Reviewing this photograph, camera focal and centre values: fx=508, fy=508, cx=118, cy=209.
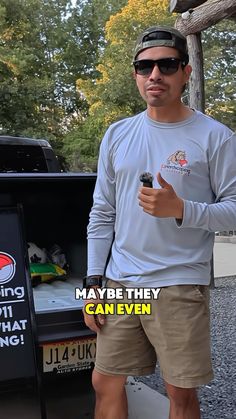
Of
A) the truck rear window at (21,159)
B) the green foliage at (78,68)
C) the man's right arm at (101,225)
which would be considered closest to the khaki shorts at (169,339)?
the man's right arm at (101,225)

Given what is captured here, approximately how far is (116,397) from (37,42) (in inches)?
907

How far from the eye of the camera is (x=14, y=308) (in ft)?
Answer: 8.06

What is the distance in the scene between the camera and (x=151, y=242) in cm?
196

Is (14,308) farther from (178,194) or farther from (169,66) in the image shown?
(169,66)

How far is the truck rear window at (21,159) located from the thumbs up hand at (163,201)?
8.62ft

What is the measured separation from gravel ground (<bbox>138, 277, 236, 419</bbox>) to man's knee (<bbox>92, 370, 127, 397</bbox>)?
1162mm

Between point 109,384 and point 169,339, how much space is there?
36cm

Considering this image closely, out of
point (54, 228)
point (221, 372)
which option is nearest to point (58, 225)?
point (54, 228)

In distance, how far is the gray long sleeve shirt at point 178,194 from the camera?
1918mm

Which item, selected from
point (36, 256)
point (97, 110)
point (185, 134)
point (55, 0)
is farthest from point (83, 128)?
point (185, 134)

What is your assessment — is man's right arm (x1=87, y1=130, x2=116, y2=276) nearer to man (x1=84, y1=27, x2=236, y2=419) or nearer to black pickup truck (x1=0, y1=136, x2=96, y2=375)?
man (x1=84, y1=27, x2=236, y2=419)

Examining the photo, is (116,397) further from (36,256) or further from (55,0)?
(55,0)

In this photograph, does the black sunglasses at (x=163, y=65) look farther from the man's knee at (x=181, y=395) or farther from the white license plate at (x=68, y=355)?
the white license plate at (x=68, y=355)

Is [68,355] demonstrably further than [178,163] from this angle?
Yes
